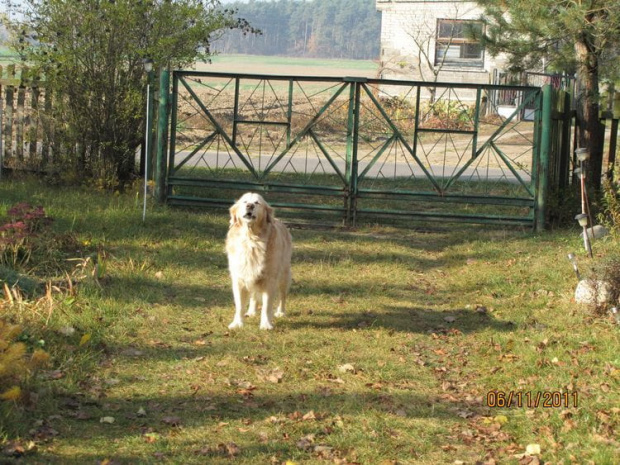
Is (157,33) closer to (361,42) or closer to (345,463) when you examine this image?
(345,463)

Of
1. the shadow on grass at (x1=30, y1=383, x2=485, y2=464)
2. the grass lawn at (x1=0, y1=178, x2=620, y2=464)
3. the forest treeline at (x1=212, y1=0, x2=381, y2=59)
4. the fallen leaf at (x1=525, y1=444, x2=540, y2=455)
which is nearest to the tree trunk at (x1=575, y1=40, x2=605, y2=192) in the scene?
the grass lawn at (x1=0, y1=178, x2=620, y2=464)

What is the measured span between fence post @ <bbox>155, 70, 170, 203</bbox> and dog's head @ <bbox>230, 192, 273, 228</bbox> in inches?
195

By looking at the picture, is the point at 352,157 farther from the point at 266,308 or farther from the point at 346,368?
the point at 346,368

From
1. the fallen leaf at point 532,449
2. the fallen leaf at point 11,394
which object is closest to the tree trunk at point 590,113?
the fallen leaf at point 532,449

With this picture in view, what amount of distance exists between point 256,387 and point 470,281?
3919 mm

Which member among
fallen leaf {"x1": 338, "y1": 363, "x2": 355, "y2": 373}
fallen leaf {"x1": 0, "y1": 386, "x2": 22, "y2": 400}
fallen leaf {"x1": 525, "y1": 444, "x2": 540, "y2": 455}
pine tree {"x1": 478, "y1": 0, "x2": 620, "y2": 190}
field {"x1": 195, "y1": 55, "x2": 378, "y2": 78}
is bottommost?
fallen leaf {"x1": 525, "y1": 444, "x2": 540, "y2": 455}

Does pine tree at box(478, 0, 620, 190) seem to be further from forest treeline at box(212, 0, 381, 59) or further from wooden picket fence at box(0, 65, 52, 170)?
forest treeline at box(212, 0, 381, 59)

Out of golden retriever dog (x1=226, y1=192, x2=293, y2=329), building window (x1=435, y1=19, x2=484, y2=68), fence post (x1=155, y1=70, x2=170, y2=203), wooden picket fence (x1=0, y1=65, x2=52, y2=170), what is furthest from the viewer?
building window (x1=435, y1=19, x2=484, y2=68)

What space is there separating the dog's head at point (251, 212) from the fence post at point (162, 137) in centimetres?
494

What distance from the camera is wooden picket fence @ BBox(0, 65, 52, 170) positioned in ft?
44.7

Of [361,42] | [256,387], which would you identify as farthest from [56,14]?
[361,42]

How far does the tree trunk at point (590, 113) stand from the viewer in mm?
11953

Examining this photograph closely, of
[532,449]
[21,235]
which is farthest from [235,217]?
[532,449]
